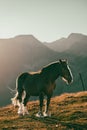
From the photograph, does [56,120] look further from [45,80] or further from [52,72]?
[52,72]

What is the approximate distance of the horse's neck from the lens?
23594 mm

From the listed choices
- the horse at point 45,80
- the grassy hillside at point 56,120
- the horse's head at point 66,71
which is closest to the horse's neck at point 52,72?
the horse at point 45,80

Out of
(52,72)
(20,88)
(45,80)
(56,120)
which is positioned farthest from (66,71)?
(20,88)

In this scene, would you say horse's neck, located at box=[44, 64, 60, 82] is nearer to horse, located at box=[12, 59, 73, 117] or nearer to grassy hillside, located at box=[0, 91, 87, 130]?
horse, located at box=[12, 59, 73, 117]

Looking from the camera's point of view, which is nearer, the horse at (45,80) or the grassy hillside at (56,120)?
the grassy hillside at (56,120)

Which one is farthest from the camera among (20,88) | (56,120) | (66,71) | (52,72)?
(20,88)

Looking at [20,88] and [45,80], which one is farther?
[20,88]

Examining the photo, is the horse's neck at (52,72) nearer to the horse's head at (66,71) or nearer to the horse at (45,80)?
the horse at (45,80)

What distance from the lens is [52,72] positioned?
2377cm

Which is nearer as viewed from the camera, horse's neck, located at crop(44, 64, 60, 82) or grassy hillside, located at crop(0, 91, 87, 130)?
grassy hillside, located at crop(0, 91, 87, 130)

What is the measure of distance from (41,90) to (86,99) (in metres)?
8.09

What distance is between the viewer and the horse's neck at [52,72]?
23594mm

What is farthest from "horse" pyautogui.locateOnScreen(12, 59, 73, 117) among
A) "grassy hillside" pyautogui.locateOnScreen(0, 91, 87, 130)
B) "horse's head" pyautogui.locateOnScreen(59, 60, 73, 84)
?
"grassy hillside" pyautogui.locateOnScreen(0, 91, 87, 130)

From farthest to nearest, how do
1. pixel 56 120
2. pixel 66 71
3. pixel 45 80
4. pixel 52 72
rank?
pixel 52 72 < pixel 45 80 < pixel 66 71 < pixel 56 120
